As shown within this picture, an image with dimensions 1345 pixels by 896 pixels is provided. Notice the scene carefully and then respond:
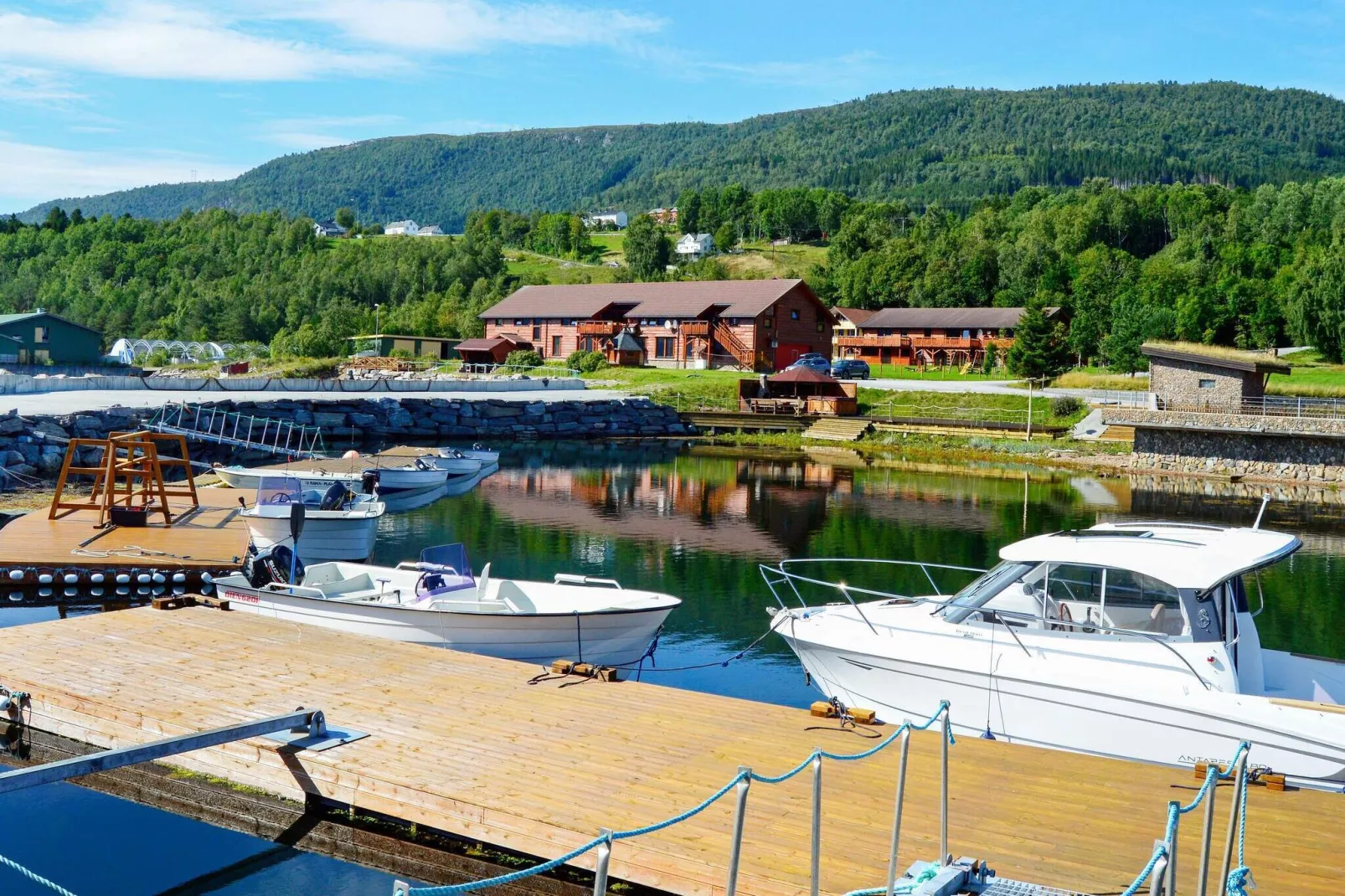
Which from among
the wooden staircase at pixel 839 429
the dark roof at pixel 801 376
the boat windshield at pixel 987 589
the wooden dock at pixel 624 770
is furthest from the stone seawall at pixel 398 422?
the boat windshield at pixel 987 589

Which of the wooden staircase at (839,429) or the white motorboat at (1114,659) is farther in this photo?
the wooden staircase at (839,429)

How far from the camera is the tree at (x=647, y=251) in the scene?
138875 millimetres

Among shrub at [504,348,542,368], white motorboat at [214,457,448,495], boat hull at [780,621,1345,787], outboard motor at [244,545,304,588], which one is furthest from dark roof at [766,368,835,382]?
boat hull at [780,621,1345,787]

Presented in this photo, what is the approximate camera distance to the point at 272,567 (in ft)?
61.2

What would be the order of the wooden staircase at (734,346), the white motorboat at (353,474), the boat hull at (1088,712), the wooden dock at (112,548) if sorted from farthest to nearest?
the wooden staircase at (734,346), the white motorboat at (353,474), the wooden dock at (112,548), the boat hull at (1088,712)

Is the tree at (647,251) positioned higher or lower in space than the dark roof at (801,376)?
higher

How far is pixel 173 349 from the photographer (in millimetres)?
103188

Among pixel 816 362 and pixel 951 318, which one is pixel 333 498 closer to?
pixel 816 362

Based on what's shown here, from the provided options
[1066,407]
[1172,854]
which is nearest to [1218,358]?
[1066,407]

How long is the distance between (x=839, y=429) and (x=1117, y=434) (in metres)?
13.8

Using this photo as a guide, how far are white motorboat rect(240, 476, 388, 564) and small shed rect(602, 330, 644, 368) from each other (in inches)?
2228

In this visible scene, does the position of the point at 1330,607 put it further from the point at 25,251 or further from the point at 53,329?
the point at 25,251

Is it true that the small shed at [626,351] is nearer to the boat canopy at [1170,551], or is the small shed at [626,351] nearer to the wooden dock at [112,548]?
the wooden dock at [112,548]

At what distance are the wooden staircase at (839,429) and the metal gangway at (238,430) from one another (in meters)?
25.1
